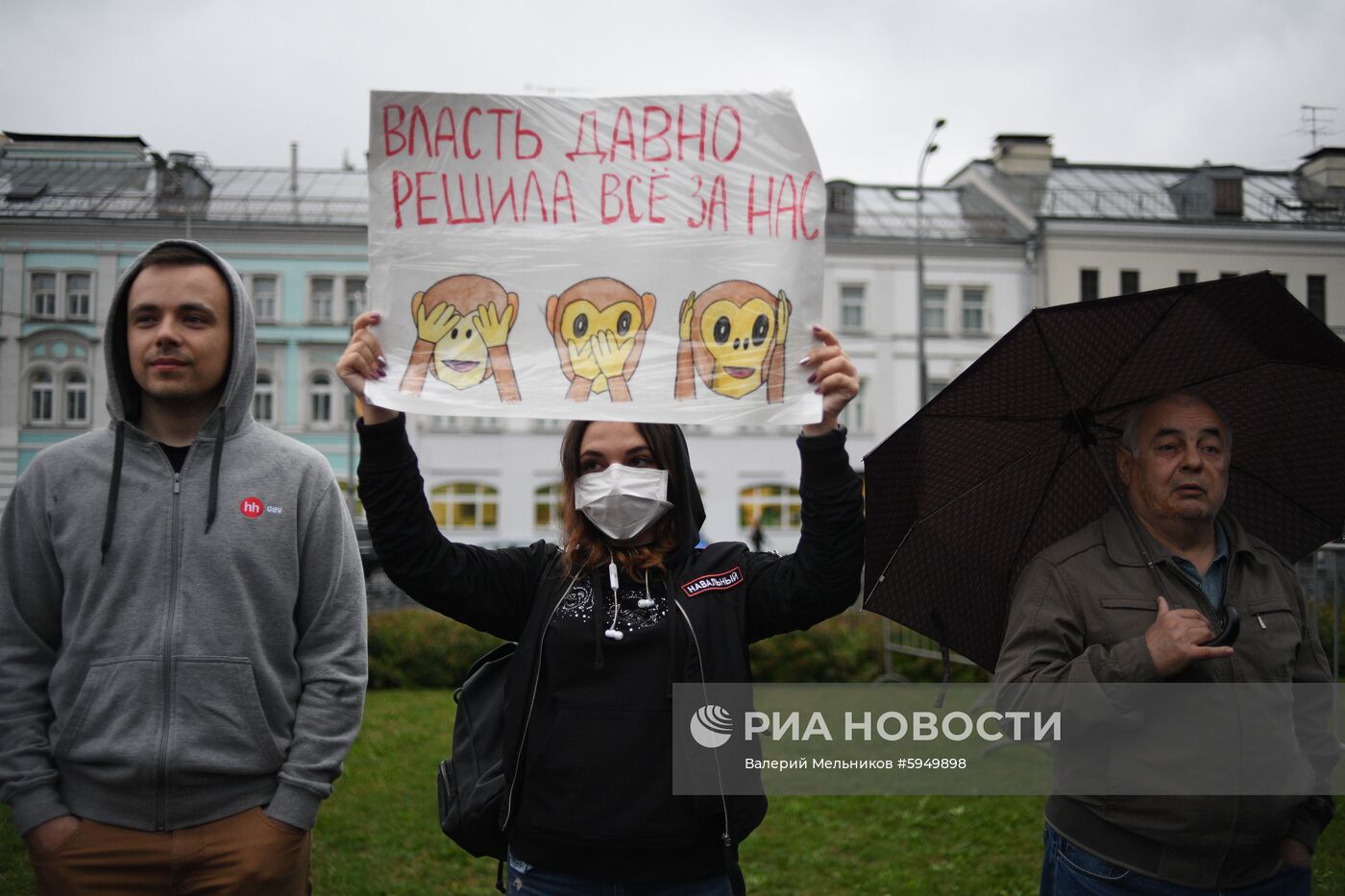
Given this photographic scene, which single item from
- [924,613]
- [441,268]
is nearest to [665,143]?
[441,268]

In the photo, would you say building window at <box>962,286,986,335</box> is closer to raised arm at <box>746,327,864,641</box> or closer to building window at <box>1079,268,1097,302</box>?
building window at <box>1079,268,1097,302</box>

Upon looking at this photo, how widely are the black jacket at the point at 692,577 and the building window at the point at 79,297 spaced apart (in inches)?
209

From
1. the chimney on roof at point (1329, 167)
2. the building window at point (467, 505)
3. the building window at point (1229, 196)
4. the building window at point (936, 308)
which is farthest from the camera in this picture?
the building window at point (936, 308)

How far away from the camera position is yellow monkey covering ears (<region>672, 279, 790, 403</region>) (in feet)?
8.70

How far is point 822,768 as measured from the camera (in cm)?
743

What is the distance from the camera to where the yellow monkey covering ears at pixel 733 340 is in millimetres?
2652

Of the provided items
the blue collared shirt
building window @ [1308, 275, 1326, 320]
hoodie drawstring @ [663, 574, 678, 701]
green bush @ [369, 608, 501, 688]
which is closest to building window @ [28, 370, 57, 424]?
green bush @ [369, 608, 501, 688]

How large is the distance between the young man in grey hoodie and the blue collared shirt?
2.04 metres

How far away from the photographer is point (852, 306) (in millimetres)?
34594

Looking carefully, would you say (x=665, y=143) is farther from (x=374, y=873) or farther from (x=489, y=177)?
(x=374, y=873)

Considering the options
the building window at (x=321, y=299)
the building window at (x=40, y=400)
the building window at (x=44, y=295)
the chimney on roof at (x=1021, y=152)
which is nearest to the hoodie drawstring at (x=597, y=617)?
the building window at (x=40, y=400)

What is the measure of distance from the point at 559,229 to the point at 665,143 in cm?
35

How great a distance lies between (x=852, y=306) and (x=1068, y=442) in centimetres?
3229

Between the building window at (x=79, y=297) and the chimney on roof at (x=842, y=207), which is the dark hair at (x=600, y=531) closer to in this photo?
the building window at (x=79, y=297)
